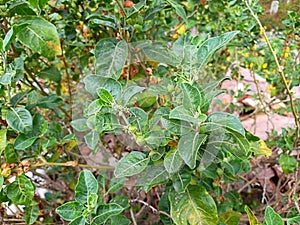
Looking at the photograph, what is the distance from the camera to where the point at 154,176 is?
761mm

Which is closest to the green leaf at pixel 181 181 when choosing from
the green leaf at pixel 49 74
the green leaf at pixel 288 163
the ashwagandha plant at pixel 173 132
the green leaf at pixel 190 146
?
the ashwagandha plant at pixel 173 132

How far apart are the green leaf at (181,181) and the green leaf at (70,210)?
0.61ft

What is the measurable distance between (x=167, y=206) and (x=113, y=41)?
1.38 ft

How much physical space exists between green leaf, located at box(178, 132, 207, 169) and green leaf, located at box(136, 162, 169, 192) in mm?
106

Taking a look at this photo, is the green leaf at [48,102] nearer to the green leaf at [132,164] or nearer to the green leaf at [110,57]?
the green leaf at [110,57]

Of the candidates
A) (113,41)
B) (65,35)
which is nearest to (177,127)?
(113,41)

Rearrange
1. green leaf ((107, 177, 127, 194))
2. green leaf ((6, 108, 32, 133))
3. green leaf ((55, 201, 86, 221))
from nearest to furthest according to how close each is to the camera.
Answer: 1. green leaf ((55, 201, 86, 221))
2. green leaf ((6, 108, 32, 133))
3. green leaf ((107, 177, 127, 194))

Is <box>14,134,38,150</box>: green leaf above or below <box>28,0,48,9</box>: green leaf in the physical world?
below

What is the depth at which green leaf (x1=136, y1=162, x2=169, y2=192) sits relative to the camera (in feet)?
2.47

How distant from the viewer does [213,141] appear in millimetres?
702

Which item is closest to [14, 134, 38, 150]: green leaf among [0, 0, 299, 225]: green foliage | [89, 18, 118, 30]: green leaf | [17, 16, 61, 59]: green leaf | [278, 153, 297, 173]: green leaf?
[0, 0, 299, 225]: green foliage

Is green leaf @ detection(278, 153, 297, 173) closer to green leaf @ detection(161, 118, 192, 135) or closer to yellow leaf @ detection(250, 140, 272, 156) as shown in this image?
yellow leaf @ detection(250, 140, 272, 156)

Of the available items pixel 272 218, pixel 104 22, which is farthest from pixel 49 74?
pixel 272 218

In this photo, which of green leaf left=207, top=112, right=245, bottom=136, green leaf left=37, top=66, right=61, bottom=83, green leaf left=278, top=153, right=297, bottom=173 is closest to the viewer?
green leaf left=207, top=112, right=245, bottom=136
